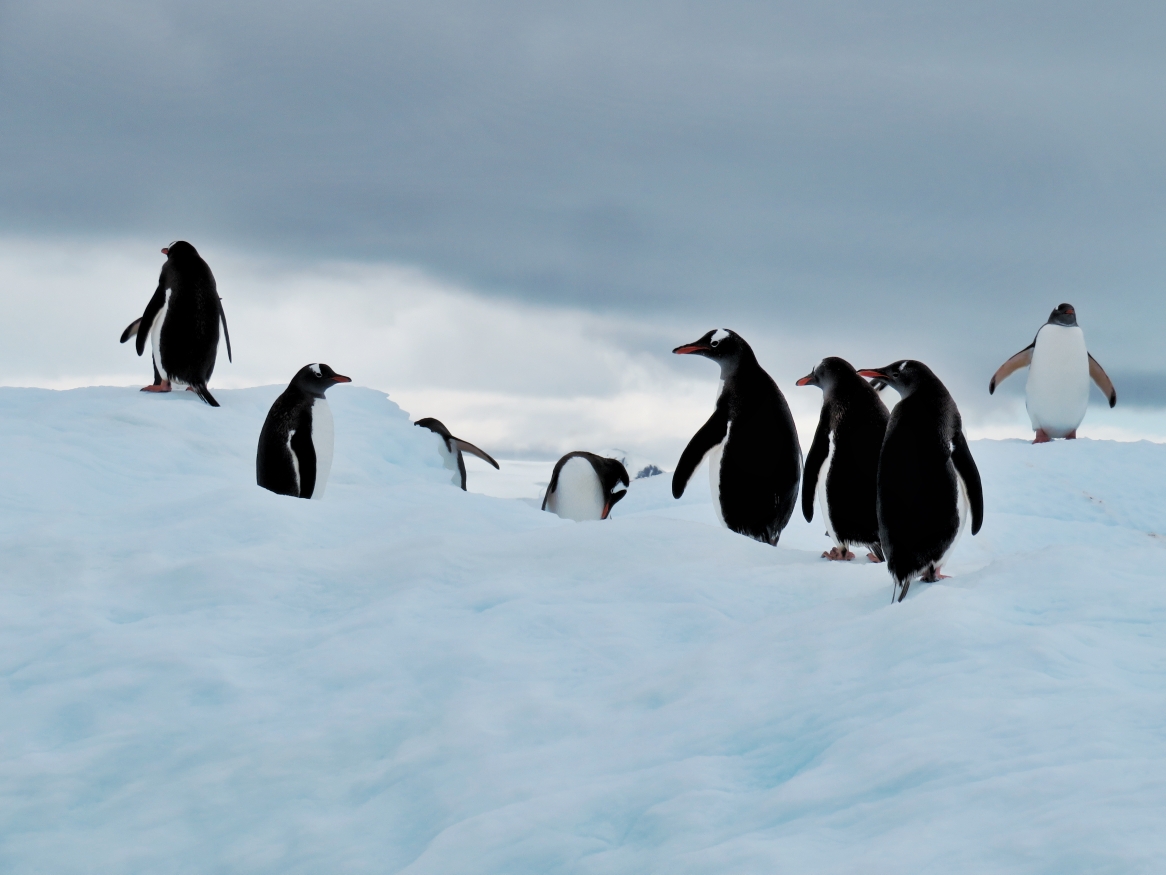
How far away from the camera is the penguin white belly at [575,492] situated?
1041 cm

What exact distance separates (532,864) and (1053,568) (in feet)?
6.79

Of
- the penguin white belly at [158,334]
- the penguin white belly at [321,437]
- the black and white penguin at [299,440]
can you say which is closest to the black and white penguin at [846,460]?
the black and white penguin at [299,440]

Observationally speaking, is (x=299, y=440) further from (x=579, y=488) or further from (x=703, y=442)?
(x=579, y=488)

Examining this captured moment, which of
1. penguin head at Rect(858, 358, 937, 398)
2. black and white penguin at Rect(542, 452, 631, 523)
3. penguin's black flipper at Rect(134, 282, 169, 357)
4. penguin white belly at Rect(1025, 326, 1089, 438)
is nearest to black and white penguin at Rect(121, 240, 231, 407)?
penguin's black flipper at Rect(134, 282, 169, 357)

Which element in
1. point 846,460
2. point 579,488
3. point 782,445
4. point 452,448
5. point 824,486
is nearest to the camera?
point 846,460

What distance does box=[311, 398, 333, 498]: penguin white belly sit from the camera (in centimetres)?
750

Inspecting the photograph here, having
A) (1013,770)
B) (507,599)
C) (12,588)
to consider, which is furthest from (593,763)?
(12,588)

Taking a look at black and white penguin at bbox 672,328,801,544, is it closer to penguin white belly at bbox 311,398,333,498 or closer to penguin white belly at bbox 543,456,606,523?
penguin white belly at bbox 311,398,333,498

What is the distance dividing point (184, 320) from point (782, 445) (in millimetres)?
6785

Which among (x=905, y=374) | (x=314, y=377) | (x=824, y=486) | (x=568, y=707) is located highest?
(x=314, y=377)

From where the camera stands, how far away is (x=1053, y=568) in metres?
3.17

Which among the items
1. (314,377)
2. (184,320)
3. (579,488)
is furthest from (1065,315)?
(184,320)

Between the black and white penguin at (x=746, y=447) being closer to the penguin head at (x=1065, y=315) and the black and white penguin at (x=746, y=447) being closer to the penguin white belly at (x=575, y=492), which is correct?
the penguin white belly at (x=575, y=492)

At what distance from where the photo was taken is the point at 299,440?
741cm
